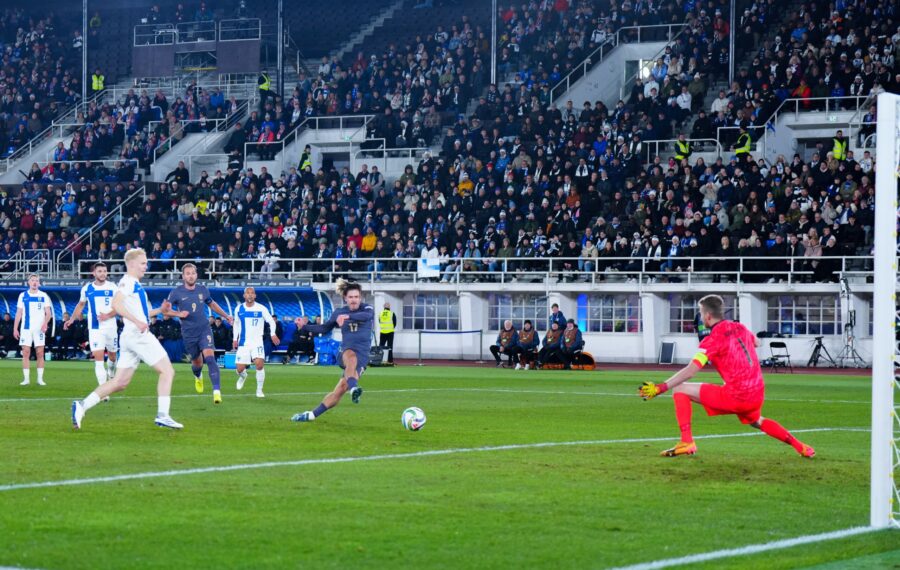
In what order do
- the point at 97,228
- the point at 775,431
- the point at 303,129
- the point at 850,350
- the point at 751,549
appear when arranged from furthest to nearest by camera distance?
the point at 303,129
the point at 97,228
the point at 850,350
the point at 775,431
the point at 751,549

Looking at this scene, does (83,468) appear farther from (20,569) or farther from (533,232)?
(533,232)

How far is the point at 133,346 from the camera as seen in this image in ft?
53.3

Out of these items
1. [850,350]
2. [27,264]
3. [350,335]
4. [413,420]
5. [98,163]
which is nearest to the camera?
[413,420]

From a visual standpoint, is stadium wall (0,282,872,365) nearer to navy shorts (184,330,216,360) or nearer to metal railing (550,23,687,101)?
metal railing (550,23,687,101)

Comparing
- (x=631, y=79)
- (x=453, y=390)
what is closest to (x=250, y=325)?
(x=453, y=390)

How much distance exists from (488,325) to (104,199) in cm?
1760

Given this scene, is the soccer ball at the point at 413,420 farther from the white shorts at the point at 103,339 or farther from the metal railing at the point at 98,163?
the metal railing at the point at 98,163

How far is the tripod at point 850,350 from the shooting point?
126ft

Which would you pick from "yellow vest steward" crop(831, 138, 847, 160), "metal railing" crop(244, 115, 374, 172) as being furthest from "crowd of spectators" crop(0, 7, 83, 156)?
"yellow vest steward" crop(831, 138, 847, 160)

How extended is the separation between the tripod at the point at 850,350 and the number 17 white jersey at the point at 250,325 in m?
18.5

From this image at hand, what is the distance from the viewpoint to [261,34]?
61906 millimetres

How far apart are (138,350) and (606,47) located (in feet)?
124

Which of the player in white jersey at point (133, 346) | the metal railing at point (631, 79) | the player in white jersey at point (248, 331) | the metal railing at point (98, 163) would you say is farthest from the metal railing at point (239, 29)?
the player in white jersey at point (133, 346)

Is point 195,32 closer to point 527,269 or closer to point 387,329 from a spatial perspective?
point 527,269
